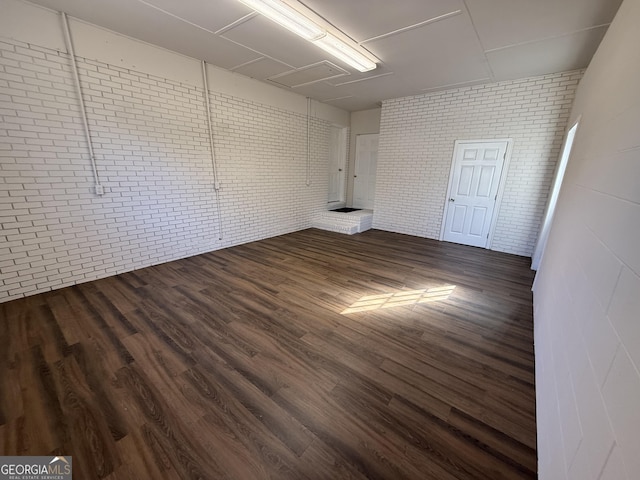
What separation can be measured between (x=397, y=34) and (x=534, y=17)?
52.5 inches

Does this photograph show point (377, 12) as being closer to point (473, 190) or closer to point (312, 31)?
point (312, 31)

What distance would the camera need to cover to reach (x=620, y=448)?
0.67 meters

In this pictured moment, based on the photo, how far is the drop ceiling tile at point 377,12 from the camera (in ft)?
7.88

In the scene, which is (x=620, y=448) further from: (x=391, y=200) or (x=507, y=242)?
(x=391, y=200)

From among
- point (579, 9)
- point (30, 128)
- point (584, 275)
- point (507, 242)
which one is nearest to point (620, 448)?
point (584, 275)

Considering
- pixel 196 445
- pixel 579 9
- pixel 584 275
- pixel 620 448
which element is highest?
pixel 579 9

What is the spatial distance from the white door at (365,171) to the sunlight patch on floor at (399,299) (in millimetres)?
4241

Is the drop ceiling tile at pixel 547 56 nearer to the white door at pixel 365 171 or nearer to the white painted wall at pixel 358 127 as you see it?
the white painted wall at pixel 358 127

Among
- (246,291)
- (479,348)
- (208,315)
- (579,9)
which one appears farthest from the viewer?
(246,291)

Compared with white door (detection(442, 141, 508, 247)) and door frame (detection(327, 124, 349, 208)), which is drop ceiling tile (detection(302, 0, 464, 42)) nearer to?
white door (detection(442, 141, 508, 247))

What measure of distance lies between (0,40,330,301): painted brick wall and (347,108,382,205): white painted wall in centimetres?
280

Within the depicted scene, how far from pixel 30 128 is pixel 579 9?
224 inches

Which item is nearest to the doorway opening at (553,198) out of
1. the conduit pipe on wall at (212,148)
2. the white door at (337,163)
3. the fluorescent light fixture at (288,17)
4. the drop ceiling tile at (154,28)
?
the fluorescent light fixture at (288,17)

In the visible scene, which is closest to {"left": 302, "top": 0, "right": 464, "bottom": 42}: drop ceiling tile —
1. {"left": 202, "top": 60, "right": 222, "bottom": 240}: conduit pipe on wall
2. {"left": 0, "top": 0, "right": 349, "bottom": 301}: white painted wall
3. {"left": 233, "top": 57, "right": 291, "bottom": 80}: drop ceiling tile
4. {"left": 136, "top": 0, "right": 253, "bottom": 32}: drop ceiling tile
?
{"left": 136, "top": 0, "right": 253, "bottom": 32}: drop ceiling tile
